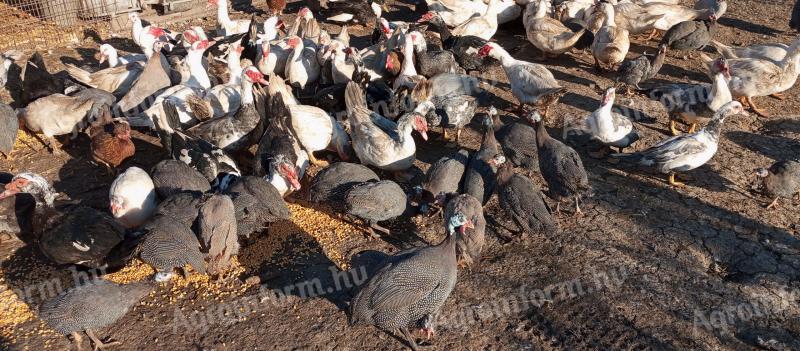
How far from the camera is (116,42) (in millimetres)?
12062

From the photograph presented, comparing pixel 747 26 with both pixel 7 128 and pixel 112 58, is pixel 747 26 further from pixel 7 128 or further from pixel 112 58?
pixel 7 128

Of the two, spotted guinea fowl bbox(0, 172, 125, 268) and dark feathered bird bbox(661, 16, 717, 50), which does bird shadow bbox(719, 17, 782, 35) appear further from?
spotted guinea fowl bbox(0, 172, 125, 268)

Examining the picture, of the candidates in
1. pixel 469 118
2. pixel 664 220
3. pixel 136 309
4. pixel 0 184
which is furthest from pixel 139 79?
pixel 664 220

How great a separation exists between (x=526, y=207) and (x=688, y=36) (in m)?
6.20

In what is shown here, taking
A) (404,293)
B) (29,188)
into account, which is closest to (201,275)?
(29,188)

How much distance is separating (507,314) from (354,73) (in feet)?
16.5

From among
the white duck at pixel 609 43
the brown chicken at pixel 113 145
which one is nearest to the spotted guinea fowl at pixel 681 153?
the white duck at pixel 609 43

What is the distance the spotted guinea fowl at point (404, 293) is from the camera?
521cm

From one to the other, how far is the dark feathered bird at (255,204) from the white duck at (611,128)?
13.8 ft

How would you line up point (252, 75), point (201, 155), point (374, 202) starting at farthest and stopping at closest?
point (252, 75), point (201, 155), point (374, 202)

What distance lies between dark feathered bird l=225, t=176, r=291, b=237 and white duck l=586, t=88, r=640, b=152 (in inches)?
165

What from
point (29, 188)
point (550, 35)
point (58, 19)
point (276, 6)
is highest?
point (550, 35)

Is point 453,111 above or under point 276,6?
above

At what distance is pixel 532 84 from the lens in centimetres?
888
